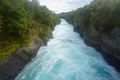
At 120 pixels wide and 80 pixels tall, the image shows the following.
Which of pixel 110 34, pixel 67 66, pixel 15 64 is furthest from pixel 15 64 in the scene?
pixel 110 34

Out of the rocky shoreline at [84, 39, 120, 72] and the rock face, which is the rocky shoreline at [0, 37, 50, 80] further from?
the rocky shoreline at [84, 39, 120, 72]

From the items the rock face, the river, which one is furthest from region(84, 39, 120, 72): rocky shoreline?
the rock face

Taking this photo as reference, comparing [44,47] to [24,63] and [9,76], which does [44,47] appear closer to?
[24,63]

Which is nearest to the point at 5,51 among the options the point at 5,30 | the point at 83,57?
the point at 5,30

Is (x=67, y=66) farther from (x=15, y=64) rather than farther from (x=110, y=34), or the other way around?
(x=110, y=34)

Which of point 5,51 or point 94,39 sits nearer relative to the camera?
point 5,51

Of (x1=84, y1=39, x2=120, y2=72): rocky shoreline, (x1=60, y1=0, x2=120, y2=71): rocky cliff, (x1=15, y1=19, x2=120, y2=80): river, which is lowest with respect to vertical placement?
(x1=15, y1=19, x2=120, y2=80): river

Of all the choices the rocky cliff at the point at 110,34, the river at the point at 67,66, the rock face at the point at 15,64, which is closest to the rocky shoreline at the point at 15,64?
the rock face at the point at 15,64

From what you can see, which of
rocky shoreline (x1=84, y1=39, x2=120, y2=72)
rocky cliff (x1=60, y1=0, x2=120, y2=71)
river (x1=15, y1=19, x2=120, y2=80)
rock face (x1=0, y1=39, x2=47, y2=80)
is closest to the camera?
rock face (x1=0, y1=39, x2=47, y2=80)
